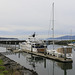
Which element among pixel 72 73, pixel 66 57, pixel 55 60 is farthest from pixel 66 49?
pixel 72 73

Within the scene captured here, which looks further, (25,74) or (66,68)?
(66,68)

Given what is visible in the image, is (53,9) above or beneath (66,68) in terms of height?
above

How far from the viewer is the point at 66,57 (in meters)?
24.4

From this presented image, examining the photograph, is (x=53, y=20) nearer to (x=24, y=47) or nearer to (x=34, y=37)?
(x=34, y=37)

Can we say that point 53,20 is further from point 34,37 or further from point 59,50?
point 34,37

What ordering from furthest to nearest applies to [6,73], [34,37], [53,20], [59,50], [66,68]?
[34,37] → [53,20] → [59,50] → [66,68] → [6,73]

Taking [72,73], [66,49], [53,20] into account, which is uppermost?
[53,20]

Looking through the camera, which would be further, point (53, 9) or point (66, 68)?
point (53, 9)

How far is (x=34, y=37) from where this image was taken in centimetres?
4244

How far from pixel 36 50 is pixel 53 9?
12.0 metres

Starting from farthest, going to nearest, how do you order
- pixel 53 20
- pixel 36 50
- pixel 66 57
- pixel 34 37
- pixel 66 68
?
pixel 34 37 → pixel 36 50 → pixel 53 20 → pixel 66 57 → pixel 66 68

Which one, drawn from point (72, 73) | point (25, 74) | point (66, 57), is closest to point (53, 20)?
point (66, 57)

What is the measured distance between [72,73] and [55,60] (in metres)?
7.28

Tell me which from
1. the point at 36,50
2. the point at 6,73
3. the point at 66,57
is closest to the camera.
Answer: the point at 6,73
